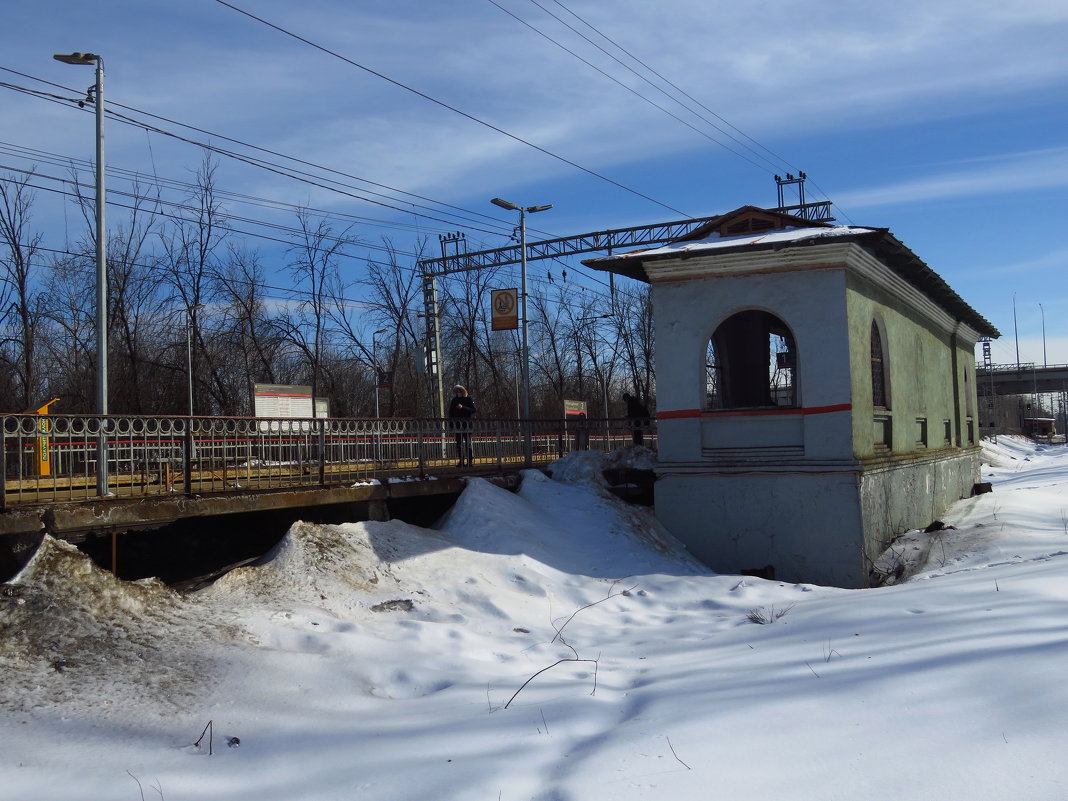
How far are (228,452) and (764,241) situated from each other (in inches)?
310

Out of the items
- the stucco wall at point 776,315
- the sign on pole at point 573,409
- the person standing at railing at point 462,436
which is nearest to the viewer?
the stucco wall at point 776,315

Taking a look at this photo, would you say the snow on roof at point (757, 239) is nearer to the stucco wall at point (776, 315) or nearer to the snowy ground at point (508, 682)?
the stucco wall at point (776, 315)

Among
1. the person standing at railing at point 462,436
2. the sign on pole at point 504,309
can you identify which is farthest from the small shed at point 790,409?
the sign on pole at point 504,309

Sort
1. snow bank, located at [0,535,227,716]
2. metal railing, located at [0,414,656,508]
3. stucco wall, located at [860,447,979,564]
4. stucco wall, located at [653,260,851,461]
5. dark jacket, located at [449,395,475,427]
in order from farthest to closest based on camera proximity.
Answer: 1. dark jacket, located at [449,395,475,427]
2. stucco wall, located at [860,447,979,564]
3. stucco wall, located at [653,260,851,461]
4. metal railing, located at [0,414,656,508]
5. snow bank, located at [0,535,227,716]

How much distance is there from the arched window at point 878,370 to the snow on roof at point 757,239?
2163 millimetres

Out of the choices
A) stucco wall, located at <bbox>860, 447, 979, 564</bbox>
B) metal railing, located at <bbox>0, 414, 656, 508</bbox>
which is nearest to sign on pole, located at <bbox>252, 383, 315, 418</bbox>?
metal railing, located at <bbox>0, 414, 656, 508</bbox>

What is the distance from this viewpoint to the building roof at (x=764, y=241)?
39.3ft

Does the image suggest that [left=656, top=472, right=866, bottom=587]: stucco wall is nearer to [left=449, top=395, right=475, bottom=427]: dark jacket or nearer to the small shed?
the small shed

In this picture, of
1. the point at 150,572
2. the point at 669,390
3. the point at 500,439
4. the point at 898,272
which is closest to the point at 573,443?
the point at 500,439

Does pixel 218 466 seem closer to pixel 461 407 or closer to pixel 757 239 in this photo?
pixel 461 407

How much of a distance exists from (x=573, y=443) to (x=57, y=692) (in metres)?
11.4

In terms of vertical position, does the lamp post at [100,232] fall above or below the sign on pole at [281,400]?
above

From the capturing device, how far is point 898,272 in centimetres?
1484

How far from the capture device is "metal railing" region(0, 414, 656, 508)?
8086mm
